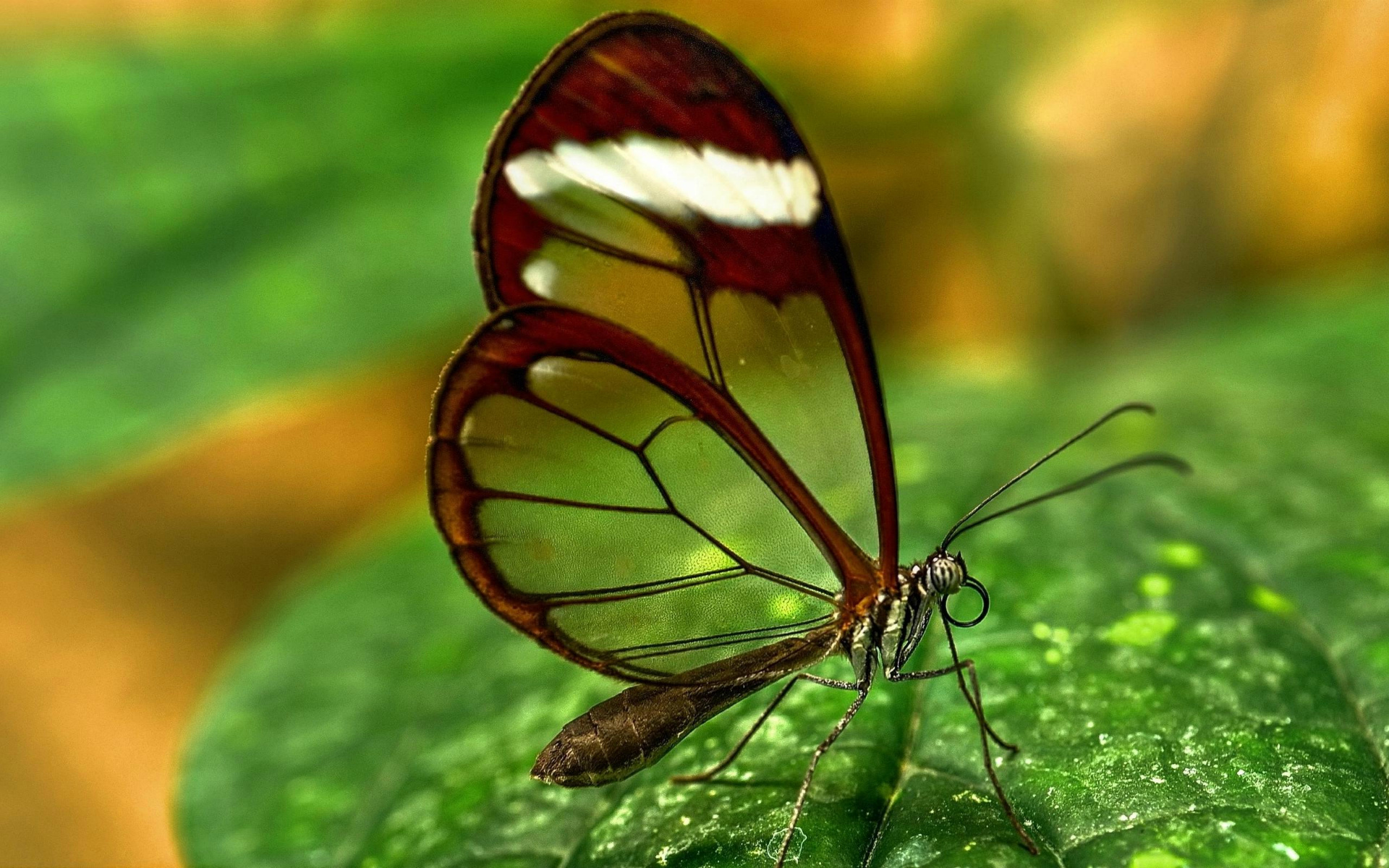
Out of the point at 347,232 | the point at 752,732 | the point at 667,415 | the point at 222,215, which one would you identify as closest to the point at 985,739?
the point at 752,732

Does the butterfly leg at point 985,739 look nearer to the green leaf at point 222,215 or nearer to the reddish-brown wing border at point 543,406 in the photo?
the reddish-brown wing border at point 543,406

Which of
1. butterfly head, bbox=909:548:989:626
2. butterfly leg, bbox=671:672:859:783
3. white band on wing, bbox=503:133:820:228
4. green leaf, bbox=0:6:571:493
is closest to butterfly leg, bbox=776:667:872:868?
butterfly leg, bbox=671:672:859:783

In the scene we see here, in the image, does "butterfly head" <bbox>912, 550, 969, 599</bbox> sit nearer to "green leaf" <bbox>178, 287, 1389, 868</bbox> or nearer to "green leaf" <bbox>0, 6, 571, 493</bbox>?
"green leaf" <bbox>178, 287, 1389, 868</bbox>

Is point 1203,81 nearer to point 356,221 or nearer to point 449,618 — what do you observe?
point 356,221

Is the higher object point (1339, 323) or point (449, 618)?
point (449, 618)

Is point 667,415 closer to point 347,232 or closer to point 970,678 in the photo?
point 970,678

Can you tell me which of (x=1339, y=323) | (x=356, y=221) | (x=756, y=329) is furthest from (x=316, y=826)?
(x=1339, y=323)
